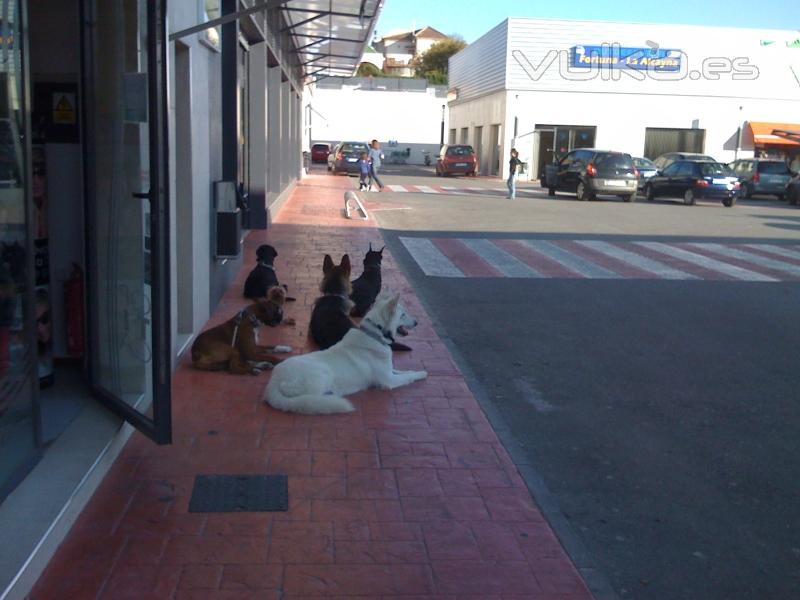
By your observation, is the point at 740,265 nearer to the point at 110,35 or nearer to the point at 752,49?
the point at 110,35

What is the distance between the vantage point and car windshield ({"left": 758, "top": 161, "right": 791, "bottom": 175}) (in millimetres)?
35250

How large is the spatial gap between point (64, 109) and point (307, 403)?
8.78 ft

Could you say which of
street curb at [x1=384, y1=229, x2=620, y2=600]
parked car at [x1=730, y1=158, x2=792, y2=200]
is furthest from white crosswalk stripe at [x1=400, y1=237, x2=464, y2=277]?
parked car at [x1=730, y1=158, x2=792, y2=200]

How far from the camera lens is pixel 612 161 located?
31766 millimetres

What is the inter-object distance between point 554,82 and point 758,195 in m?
13.9

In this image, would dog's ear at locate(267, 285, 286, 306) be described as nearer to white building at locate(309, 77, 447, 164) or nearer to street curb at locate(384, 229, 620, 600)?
street curb at locate(384, 229, 620, 600)

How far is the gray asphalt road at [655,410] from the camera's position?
14.9 feet

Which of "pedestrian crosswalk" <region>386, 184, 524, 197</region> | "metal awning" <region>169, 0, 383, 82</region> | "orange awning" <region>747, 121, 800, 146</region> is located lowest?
"pedestrian crosswalk" <region>386, 184, 524, 197</region>

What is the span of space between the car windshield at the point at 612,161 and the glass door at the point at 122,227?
27771 millimetres

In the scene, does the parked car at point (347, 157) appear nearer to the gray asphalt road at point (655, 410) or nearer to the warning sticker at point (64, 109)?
the gray asphalt road at point (655, 410)

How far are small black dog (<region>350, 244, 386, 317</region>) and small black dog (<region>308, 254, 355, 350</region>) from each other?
1051mm

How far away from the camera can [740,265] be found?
14.8 m

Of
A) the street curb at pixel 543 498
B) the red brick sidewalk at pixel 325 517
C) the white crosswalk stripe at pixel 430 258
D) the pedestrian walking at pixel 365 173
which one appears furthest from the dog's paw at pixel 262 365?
the pedestrian walking at pixel 365 173

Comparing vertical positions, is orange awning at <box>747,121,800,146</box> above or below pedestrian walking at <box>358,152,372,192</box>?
above
